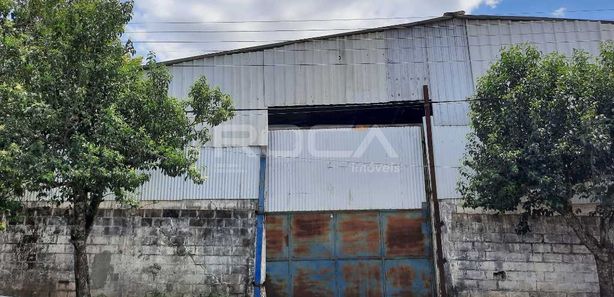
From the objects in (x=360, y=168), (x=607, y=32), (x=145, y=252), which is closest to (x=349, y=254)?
(x=360, y=168)

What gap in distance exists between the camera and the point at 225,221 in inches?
448

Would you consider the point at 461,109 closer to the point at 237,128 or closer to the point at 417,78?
the point at 417,78

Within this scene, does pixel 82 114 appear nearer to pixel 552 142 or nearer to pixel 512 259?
pixel 552 142

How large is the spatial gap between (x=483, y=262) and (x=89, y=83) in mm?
9553

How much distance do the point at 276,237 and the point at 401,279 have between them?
3.34 metres

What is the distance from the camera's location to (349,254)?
1138 cm

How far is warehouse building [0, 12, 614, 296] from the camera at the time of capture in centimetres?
1102

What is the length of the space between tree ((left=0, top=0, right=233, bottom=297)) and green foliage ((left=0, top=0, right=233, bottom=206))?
0.06 feet

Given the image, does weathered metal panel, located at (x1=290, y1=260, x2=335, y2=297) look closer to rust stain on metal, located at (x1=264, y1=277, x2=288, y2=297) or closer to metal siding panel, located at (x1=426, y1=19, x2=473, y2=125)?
rust stain on metal, located at (x1=264, y1=277, x2=288, y2=297)

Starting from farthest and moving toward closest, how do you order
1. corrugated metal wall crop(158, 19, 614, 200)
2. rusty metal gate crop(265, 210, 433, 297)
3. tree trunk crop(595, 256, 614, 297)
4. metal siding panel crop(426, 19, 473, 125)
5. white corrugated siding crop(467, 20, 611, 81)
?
1. white corrugated siding crop(467, 20, 611, 81)
2. corrugated metal wall crop(158, 19, 614, 200)
3. metal siding panel crop(426, 19, 473, 125)
4. rusty metal gate crop(265, 210, 433, 297)
5. tree trunk crop(595, 256, 614, 297)

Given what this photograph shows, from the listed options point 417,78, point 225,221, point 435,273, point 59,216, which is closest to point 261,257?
point 225,221

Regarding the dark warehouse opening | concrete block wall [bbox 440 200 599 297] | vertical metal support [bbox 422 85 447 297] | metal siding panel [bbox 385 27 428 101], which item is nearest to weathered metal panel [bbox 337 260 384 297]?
vertical metal support [bbox 422 85 447 297]

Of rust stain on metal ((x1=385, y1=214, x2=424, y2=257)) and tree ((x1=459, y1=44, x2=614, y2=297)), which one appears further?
rust stain on metal ((x1=385, y1=214, x2=424, y2=257))

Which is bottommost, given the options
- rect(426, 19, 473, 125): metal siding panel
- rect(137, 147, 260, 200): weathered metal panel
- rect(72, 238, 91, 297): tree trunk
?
rect(72, 238, 91, 297): tree trunk
